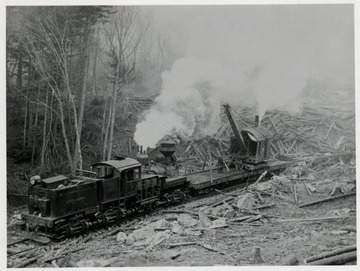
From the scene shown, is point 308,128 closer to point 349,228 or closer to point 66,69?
point 349,228

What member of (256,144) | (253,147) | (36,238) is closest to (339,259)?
(256,144)

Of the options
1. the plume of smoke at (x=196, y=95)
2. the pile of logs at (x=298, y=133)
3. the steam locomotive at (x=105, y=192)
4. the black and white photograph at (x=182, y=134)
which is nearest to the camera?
the black and white photograph at (x=182, y=134)

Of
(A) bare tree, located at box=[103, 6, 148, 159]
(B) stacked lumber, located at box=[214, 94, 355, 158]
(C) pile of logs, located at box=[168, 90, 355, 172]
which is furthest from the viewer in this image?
(C) pile of logs, located at box=[168, 90, 355, 172]

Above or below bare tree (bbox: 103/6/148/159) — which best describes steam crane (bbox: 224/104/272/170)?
below

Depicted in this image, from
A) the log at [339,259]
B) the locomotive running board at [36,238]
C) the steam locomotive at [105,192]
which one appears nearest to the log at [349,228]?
the log at [339,259]

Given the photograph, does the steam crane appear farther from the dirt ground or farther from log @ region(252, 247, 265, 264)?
log @ region(252, 247, 265, 264)

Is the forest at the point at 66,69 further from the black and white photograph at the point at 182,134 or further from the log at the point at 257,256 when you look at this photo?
the log at the point at 257,256

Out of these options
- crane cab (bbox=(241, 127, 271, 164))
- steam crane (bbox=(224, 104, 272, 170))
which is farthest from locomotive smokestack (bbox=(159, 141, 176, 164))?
crane cab (bbox=(241, 127, 271, 164))
